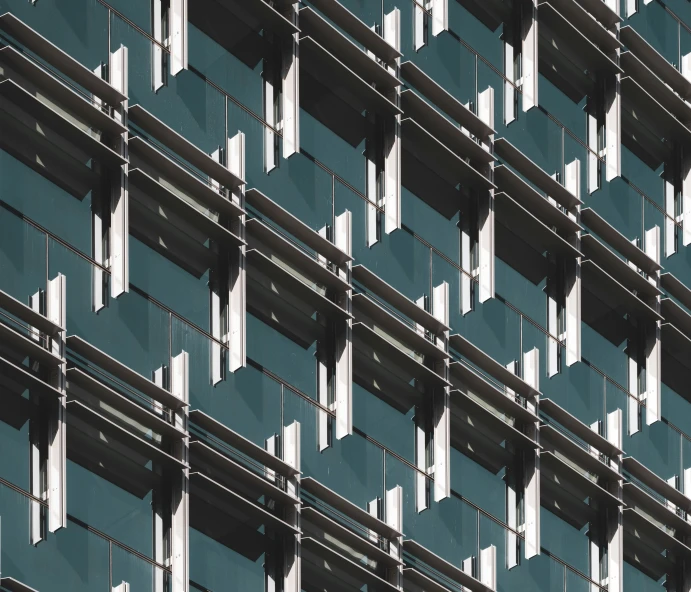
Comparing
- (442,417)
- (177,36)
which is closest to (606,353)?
(442,417)

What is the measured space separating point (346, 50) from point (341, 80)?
573 mm

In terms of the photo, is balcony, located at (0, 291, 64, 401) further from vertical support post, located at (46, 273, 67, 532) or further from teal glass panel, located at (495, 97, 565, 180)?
teal glass panel, located at (495, 97, 565, 180)

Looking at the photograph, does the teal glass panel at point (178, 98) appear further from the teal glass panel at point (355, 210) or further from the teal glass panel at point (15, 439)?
the teal glass panel at point (15, 439)

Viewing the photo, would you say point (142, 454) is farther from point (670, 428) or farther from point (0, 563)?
point (670, 428)

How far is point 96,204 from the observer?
156 ft

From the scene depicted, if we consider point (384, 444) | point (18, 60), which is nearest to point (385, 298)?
point (384, 444)

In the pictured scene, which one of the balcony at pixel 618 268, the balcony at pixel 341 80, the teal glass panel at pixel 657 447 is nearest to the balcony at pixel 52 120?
the balcony at pixel 341 80

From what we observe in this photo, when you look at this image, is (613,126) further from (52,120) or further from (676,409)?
(52,120)

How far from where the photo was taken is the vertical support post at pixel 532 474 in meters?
54.6

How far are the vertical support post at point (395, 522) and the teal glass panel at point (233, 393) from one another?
9.63ft

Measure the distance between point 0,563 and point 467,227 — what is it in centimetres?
1520

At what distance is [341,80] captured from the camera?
53125 millimetres

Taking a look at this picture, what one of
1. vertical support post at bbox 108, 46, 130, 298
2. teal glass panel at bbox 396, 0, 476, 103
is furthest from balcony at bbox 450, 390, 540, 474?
vertical support post at bbox 108, 46, 130, 298

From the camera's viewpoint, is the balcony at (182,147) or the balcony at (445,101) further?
the balcony at (445,101)
